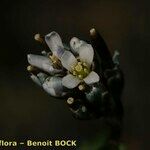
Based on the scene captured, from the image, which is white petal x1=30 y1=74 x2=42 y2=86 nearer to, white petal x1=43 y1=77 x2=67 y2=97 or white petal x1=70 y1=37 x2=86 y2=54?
white petal x1=43 y1=77 x2=67 y2=97

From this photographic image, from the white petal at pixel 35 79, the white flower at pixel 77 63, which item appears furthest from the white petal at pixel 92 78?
the white petal at pixel 35 79

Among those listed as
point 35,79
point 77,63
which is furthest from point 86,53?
point 35,79

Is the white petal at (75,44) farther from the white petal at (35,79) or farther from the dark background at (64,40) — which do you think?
the white petal at (35,79)

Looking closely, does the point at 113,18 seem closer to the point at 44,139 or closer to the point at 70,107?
the point at 70,107

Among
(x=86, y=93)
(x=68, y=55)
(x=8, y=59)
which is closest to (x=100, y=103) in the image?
(x=86, y=93)

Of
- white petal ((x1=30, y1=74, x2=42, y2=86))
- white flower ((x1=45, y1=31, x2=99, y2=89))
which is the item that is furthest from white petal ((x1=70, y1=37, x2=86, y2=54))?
white petal ((x1=30, y1=74, x2=42, y2=86))

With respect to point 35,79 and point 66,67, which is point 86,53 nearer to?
point 66,67
